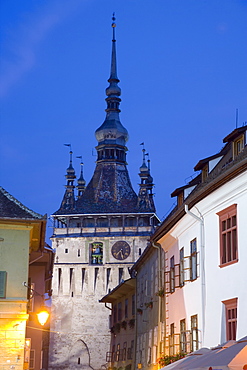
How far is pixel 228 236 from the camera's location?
19.1 meters

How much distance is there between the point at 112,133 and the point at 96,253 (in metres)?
20.0

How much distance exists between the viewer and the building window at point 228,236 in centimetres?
1855

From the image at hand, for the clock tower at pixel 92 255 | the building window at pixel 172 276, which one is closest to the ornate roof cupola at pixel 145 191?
the clock tower at pixel 92 255

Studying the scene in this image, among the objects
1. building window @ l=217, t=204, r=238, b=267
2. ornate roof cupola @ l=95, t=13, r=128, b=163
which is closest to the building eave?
building window @ l=217, t=204, r=238, b=267

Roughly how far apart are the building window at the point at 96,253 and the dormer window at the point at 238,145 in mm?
76928

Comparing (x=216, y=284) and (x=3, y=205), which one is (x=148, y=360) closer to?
(x=3, y=205)

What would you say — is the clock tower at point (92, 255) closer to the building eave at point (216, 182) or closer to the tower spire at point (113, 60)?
the tower spire at point (113, 60)

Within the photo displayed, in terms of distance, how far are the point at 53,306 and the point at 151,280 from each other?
204 feet

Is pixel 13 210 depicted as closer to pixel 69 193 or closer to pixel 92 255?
pixel 92 255

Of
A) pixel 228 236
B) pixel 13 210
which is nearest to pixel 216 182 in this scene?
pixel 228 236

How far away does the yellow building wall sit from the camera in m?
24.8

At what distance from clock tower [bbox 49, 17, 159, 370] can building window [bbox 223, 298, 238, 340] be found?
238 feet

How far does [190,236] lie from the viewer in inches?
925

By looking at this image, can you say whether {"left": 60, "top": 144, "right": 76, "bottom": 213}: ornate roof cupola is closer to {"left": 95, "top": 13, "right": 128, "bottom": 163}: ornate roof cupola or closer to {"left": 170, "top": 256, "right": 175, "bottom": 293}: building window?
{"left": 95, "top": 13, "right": 128, "bottom": 163}: ornate roof cupola
